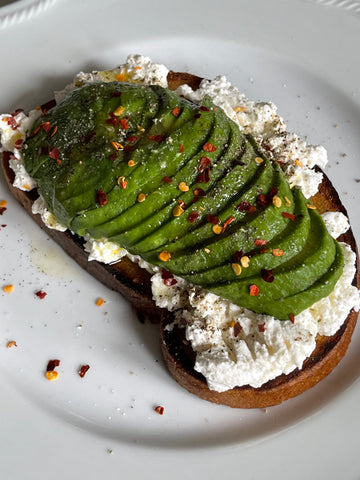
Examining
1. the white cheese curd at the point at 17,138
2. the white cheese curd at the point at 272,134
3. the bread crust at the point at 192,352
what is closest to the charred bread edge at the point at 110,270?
the bread crust at the point at 192,352

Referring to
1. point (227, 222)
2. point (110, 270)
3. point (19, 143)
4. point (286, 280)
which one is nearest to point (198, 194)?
point (227, 222)

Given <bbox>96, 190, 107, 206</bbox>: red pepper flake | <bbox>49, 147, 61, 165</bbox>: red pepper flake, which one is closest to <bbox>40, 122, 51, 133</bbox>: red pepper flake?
<bbox>49, 147, 61, 165</bbox>: red pepper flake

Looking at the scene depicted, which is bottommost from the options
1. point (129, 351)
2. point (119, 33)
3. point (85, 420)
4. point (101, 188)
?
point (85, 420)

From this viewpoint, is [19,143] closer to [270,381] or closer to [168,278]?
[168,278]

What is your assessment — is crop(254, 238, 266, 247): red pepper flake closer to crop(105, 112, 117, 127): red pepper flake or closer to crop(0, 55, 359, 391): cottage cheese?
crop(0, 55, 359, 391): cottage cheese

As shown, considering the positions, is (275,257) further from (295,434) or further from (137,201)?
(295,434)

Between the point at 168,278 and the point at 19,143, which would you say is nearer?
the point at 168,278

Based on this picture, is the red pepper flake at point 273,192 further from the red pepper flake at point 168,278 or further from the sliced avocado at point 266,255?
the red pepper flake at point 168,278

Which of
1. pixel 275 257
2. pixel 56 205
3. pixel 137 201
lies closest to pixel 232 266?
pixel 275 257
